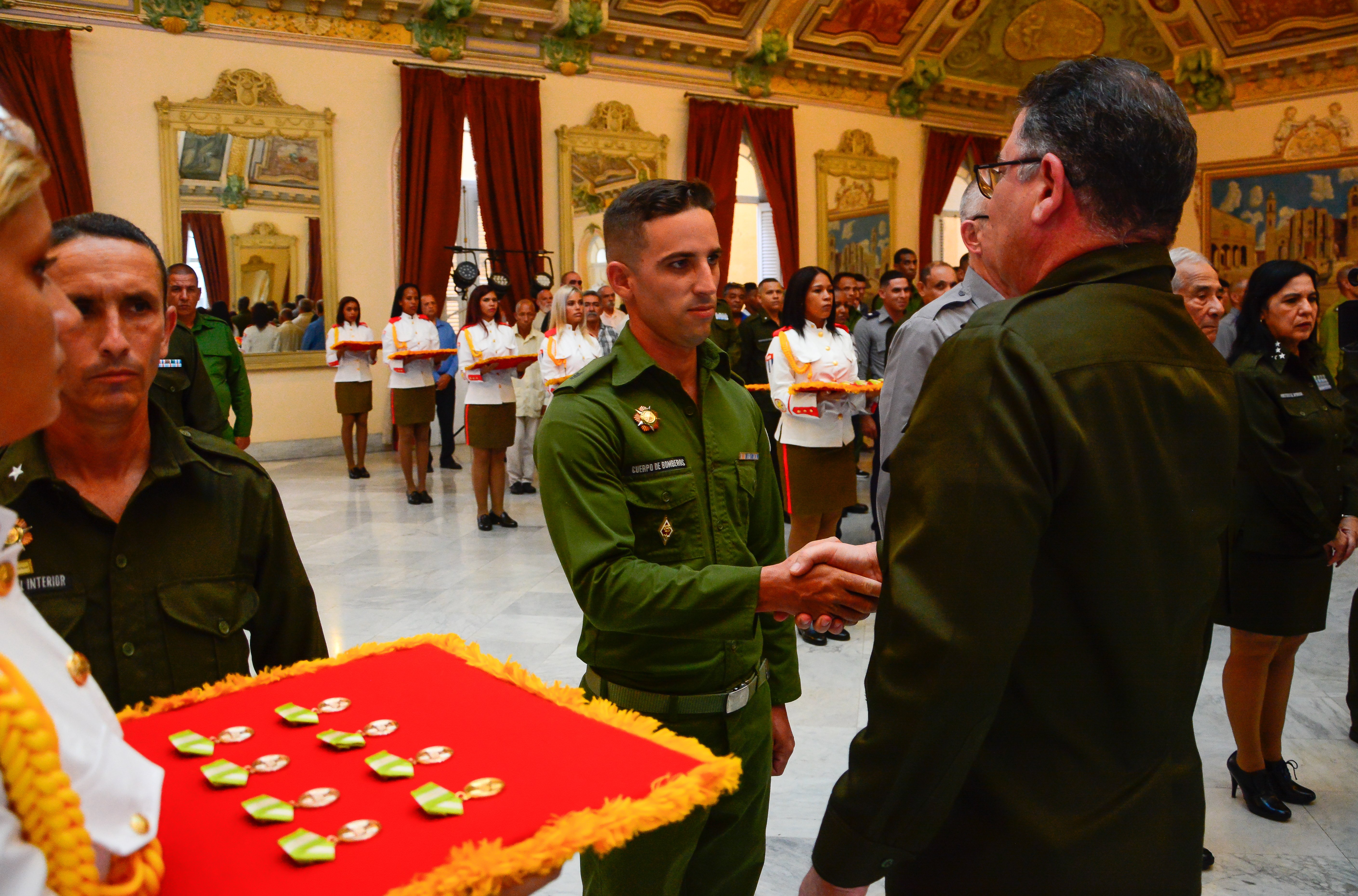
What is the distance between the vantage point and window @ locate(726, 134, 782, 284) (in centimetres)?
1499

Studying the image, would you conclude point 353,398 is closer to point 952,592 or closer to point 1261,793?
point 1261,793

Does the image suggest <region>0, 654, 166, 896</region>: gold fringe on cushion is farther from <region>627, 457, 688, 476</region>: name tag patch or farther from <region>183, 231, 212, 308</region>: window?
<region>183, 231, 212, 308</region>: window

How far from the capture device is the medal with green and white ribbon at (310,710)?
1.22 m

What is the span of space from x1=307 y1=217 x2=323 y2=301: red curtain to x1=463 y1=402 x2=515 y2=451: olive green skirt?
4825 millimetres

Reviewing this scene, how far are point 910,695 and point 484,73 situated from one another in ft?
41.3

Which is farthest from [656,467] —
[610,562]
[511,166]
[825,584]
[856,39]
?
[856,39]

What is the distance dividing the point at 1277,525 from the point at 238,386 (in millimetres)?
5919

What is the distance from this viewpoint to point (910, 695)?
1.21 metres

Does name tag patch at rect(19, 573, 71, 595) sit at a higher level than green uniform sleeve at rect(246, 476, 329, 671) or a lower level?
higher

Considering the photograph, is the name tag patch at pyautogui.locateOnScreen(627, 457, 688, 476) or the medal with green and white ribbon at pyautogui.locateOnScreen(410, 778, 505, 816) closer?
the medal with green and white ribbon at pyautogui.locateOnScreen(410, 778, 505, 816)

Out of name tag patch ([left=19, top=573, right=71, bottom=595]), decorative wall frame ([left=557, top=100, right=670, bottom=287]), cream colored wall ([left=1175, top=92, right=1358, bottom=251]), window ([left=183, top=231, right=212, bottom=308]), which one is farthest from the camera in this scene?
cream colored wall ([left=1175, top=92, right=1358, bottom=251])

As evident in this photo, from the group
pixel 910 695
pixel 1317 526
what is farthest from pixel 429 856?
pixel 1317 526

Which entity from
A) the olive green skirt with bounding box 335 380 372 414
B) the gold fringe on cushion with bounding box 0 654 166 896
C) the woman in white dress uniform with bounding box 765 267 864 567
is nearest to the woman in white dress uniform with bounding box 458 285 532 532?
the olive green skirt with bounding box 335 380 372 414

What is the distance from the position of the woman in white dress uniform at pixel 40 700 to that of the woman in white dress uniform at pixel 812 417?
194 inches
